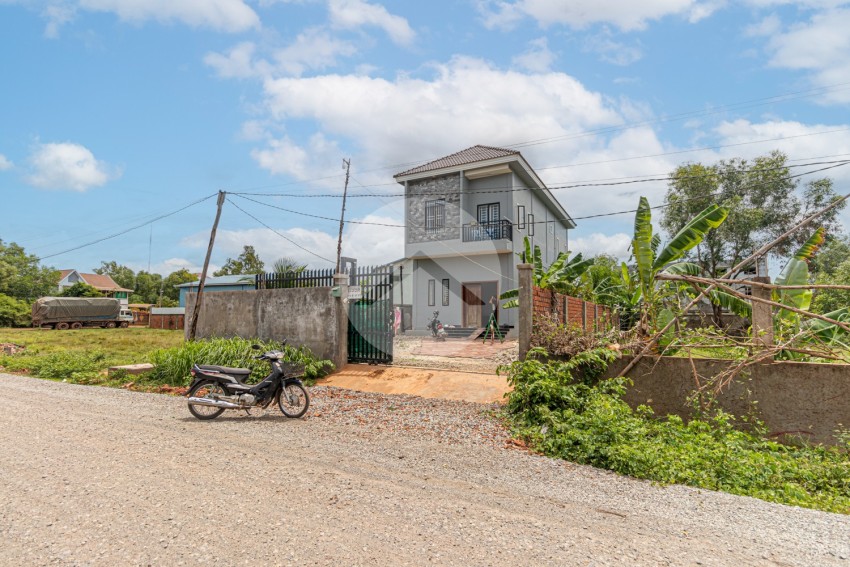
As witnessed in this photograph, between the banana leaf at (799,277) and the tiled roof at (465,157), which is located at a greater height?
the tiled roof at (465,157)

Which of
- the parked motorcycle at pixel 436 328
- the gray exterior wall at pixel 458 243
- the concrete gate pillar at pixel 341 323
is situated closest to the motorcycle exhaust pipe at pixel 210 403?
the concrete gate pillar at pixel 341 323

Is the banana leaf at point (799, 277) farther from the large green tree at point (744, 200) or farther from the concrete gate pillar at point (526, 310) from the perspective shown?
the large green tree at point (744, 200)

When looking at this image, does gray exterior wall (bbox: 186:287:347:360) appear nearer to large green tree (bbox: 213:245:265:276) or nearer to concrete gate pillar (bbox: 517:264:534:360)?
concrete gate pillar (bbox: 517:264:534:360)

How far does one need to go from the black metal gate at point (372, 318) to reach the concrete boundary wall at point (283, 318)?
257mm

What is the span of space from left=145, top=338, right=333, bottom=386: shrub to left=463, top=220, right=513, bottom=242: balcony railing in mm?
10839

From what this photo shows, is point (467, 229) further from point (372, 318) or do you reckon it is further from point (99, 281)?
point (99, 281)

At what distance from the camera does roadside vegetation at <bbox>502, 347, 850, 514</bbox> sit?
4598 mm

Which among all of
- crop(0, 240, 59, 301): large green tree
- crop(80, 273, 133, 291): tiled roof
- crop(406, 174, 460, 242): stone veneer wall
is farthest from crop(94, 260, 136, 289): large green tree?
crop(406, 174, 460, 242): stone veneer wall

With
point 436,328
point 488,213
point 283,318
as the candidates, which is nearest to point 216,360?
point 283,318

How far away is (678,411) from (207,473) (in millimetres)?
6297

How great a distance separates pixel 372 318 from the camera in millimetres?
11086

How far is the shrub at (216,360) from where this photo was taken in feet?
33.0

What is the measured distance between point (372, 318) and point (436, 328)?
8.46m

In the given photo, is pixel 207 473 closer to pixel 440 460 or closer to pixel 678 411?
pixel 440 460
